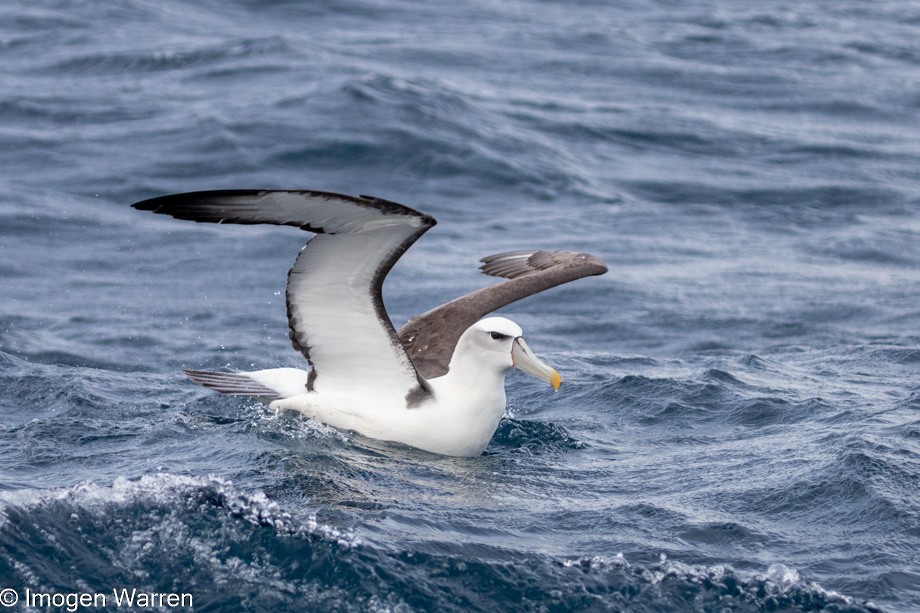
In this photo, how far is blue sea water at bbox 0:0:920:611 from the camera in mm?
7156

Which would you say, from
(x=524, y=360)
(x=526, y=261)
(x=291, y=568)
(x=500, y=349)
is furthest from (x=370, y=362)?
(x=526, y=261)

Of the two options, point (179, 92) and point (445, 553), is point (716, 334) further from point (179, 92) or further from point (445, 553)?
point (179, 92)

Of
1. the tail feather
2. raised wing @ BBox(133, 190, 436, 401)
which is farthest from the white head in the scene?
the tail feather

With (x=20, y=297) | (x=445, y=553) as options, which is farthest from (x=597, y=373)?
(x=20, y=297)

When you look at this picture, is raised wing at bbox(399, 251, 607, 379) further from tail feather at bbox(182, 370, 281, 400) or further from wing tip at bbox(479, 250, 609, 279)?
tail feather at bbox(182, 370, 281, 400)

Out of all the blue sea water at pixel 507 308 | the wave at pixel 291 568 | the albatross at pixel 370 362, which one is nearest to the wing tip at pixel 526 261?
the blue sea water at pixel 507 308

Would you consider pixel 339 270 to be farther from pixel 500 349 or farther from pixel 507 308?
pixel 507 308

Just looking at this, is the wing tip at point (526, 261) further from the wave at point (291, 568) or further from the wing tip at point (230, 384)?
the wave at point (291, 568)

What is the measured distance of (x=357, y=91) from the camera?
65.3ft

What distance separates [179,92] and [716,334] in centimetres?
997

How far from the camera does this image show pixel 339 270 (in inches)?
335

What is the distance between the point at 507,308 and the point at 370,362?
18.6ft

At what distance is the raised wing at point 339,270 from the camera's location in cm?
760

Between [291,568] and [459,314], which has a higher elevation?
[459,314]
